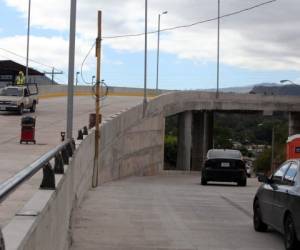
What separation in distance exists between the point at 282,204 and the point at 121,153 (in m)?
25.1

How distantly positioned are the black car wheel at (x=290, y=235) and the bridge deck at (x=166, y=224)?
0.66 m

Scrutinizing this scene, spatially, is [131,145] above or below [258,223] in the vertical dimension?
above

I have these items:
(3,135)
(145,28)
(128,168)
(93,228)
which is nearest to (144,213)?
(93,228)

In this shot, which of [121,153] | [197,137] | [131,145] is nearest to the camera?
[121,153]

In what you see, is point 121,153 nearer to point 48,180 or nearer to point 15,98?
point 15,98

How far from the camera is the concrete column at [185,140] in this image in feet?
235

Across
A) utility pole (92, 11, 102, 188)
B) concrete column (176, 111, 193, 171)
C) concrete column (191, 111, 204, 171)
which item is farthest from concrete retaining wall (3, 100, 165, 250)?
concrete column (191, 111, 204, 171)

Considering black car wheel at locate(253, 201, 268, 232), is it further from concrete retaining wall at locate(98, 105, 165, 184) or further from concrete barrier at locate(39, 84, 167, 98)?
concrete barrier at locate(39, 84, 167, 98)

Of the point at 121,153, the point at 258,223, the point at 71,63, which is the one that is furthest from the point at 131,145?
the point at 258,223

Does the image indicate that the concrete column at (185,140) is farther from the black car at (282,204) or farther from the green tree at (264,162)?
the black car at (282,204)

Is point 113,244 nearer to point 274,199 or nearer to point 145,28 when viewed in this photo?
point 274,199

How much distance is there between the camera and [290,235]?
9.57 metres

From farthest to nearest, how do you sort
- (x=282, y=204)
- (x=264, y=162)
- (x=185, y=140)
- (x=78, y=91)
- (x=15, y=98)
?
(x=264, y=162) → (x=78, y=91) → (x=185, y=140) → (x=15, y=98) → (x=282, y=204)

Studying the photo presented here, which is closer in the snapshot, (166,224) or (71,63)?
(166,224)
